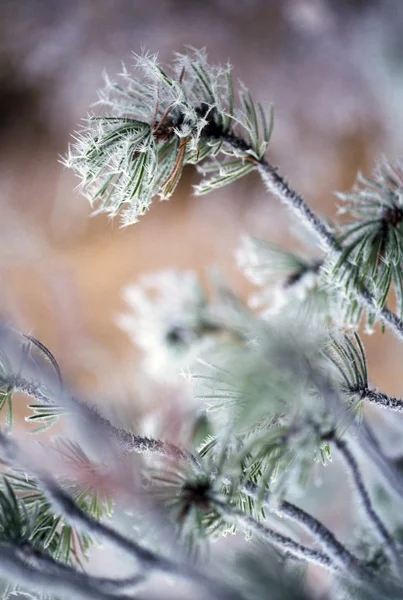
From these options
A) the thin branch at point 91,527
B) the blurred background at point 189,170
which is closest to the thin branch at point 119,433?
the thin branch at point 91,527

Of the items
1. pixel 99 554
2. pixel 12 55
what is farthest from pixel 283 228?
pixel 99 554

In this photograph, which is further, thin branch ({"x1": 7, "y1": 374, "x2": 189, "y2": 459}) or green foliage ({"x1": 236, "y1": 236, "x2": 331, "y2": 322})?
green foliage ({"x1": 236, "y1": 236, "x2": 331, "y2": 322})

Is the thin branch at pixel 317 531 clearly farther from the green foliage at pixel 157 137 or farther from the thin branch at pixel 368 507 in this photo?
the green foliage at pixel 157 137

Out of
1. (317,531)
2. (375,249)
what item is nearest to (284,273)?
(375,249)

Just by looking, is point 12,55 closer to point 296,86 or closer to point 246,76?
point 246,76

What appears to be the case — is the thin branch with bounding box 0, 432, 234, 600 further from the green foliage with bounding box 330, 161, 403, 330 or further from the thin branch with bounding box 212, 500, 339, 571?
the green foliage with bounding box 330, 161, 403, 330

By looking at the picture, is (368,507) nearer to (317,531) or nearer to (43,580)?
(317,531)

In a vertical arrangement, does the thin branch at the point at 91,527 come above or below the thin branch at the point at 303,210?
below

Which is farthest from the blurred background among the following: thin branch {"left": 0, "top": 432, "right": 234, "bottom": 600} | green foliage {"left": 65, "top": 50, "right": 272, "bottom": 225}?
thin branch {"left": 0, "top": 432, "right": 234, "bottom": 600}
